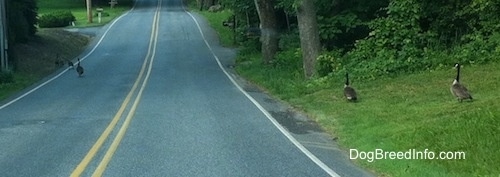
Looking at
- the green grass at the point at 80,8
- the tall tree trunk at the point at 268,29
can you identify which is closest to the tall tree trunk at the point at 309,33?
the tall tree trunk at the point at 268,29

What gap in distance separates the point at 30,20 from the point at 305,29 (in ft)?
88.3

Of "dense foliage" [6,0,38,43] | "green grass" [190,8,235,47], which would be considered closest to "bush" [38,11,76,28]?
"green grass" [190,8,235,47]

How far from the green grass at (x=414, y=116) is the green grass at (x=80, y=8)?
172ft

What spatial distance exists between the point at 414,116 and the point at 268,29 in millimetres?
18912

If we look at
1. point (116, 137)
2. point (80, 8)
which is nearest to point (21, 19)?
point (116, 137)

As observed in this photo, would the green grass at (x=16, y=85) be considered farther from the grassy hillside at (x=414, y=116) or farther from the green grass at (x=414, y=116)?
the green grass at (x=414, y=116)

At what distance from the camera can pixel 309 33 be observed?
24281 millimetres

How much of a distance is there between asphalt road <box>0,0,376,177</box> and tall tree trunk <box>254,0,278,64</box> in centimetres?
224

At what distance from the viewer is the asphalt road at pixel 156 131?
36.2ft

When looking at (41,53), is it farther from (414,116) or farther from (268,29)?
(414,116)

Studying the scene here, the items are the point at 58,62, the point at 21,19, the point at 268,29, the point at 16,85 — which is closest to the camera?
the point at 16,85

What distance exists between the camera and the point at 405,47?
23469 mm

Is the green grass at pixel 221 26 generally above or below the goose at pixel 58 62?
above

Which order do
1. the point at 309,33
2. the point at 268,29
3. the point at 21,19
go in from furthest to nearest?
the point at 21,19 < the point at 268,29 < the point at 309,33
